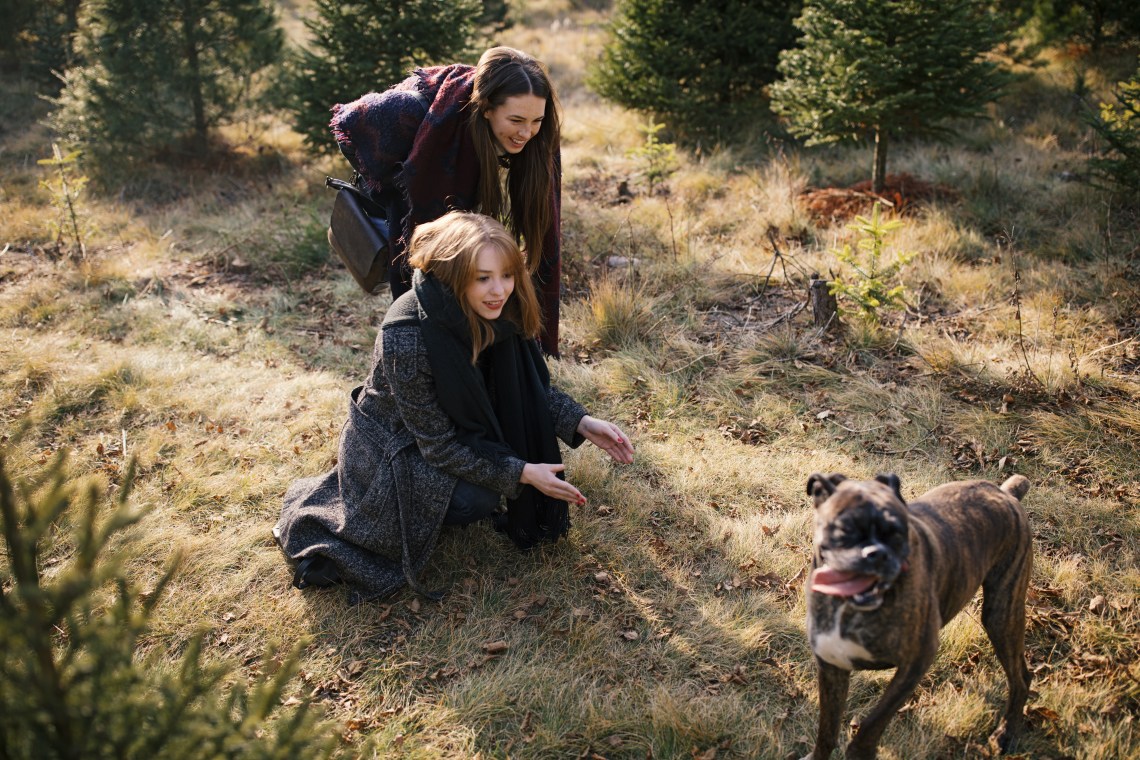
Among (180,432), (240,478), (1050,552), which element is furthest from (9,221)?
(1050,552)

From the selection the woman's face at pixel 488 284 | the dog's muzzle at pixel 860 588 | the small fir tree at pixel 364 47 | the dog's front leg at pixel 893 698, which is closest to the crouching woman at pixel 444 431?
the woman's face at pixel 488 284

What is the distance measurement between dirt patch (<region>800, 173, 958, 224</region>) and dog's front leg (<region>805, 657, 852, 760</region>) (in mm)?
5270

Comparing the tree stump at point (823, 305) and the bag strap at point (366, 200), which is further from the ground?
the bag strap at point (366, 200)

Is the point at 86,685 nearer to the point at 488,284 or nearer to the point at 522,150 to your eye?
the point at 488,284

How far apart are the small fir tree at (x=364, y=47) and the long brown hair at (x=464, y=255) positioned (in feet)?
19.5

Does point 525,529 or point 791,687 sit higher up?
point 525,529

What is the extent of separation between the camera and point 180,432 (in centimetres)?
486

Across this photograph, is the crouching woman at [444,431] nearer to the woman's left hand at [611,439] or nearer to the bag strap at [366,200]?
the woman's left hand at [611,439]

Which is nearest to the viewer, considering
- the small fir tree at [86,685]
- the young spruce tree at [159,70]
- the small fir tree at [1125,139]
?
the small fir tree at [86,685]

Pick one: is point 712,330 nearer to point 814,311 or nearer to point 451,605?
point 814,311

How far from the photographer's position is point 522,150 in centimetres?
377

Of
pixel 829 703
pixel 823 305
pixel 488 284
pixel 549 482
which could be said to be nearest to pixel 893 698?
pixel 829 703

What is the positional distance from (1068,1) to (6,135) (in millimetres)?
14140

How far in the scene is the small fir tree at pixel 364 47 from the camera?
27.6ft
